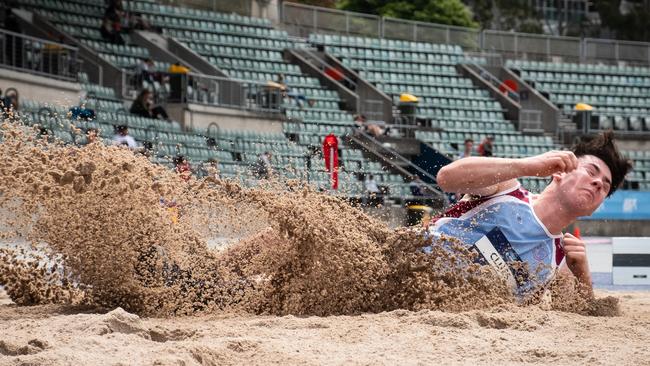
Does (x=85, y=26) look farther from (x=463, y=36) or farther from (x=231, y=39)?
(x=463, y=36)

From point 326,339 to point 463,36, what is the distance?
3550 centimetres

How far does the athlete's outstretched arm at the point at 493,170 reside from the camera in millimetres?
→ 7055

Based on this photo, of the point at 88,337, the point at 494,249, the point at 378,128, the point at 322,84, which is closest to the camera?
the point at 88,337

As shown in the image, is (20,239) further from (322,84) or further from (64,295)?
(322,84)

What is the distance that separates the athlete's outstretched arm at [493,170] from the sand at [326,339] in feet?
2.50

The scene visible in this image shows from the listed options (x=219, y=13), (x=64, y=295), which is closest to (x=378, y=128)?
(x=219, y=13)

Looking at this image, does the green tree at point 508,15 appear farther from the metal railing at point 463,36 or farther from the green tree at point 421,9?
the metal railing at point 463,36

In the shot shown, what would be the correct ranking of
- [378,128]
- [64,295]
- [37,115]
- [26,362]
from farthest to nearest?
[378,128] < [37,115] < [64,295] < [26,362]

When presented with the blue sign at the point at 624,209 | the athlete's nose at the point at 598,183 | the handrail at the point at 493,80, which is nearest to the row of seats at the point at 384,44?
the handrail at the point at 493,80

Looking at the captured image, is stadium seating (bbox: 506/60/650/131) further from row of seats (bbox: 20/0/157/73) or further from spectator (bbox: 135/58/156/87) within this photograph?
spectator (bbox: 135/58/156/87)

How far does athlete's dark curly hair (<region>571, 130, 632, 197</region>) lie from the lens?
7812 millimetres

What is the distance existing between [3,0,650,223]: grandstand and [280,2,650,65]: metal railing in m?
0.51

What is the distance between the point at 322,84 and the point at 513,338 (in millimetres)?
28685

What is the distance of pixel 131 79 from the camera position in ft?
89.3
